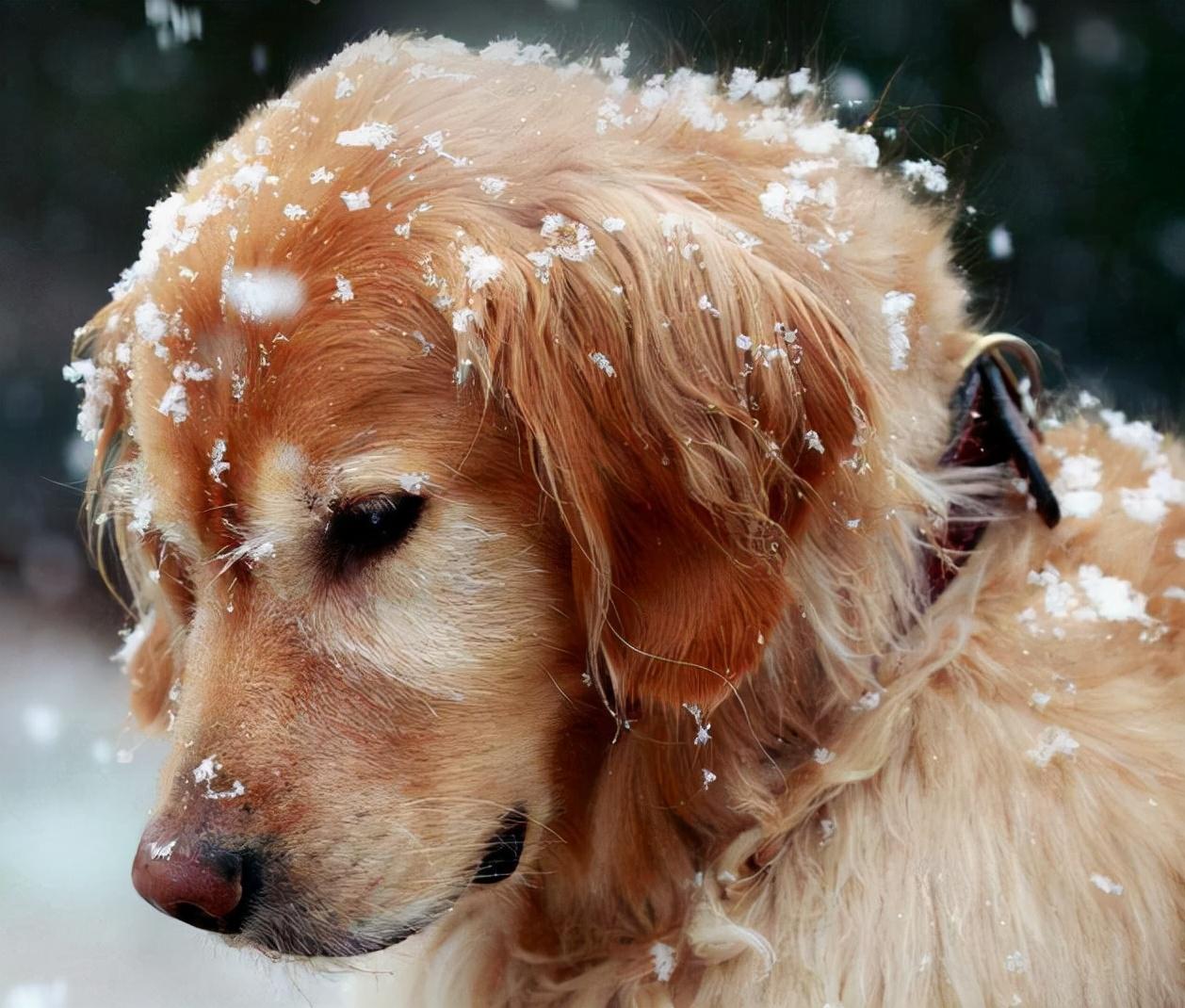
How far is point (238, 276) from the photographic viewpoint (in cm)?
143

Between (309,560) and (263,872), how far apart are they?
1.29ft

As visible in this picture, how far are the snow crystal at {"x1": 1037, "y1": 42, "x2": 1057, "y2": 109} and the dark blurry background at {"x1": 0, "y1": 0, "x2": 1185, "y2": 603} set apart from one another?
0.13ft

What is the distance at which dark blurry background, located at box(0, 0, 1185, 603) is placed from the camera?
3.41m

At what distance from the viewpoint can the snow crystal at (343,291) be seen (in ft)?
4.61

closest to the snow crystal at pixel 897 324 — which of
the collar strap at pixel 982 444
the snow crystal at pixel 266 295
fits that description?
the collar strap at pixel 982 444

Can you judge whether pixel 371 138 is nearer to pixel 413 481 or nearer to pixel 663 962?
pixel 413 481

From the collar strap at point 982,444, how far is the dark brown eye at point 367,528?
0.81 metres

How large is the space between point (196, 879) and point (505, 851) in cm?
43

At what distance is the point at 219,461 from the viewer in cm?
144

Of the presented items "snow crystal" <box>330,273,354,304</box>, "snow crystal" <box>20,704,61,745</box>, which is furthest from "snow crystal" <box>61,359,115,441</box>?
"snow crystal" <box>20,704,61,745</box>

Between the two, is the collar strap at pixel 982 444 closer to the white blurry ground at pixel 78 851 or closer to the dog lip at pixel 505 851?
the dog lip at pixel 505 851

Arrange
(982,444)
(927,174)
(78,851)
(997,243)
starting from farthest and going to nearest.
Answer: (78,851) → (997,243) → (927,174) → (982,444)

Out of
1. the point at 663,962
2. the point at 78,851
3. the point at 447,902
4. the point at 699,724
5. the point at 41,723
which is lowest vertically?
the point at 41,723

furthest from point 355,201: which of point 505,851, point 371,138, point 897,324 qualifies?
point 505,851
